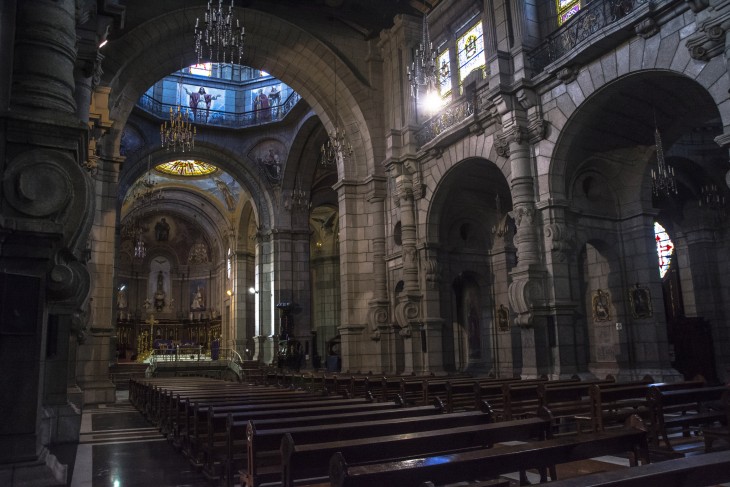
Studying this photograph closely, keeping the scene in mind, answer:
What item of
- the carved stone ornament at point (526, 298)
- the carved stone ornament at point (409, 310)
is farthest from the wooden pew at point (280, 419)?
the carved stone ornament at point (409, 310)

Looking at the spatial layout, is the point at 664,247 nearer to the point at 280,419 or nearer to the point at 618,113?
the point at 618,113

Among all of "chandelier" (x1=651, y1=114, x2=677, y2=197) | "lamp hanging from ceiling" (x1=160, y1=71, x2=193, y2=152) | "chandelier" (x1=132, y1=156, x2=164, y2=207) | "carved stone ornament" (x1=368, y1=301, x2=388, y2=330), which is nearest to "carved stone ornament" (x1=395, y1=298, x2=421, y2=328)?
"carved stone ornament" (x1=368, y1=301, x2=388, y2=330)

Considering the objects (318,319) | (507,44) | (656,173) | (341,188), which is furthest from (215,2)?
(318,319)

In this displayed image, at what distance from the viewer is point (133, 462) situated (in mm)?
7770

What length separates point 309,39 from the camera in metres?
21.1

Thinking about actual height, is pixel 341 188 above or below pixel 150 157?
below

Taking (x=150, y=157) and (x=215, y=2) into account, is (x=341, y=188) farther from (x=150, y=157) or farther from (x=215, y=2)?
(x=150, y=157)

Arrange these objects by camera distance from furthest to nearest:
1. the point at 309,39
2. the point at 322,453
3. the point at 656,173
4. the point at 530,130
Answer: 1. the point at 309,39
2. the point at 656,173
3. the point at 530,130
4. the point at 322,453

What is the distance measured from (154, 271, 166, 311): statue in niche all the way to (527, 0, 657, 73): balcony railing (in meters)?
37.1

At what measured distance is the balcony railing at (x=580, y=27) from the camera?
12367mm

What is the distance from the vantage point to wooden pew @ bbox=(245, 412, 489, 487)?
463 cm

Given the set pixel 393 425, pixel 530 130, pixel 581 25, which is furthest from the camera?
pixel 530 130

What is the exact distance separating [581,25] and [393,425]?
38.1 feet

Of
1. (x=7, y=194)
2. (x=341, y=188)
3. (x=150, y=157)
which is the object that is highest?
(x=150, y=157)
